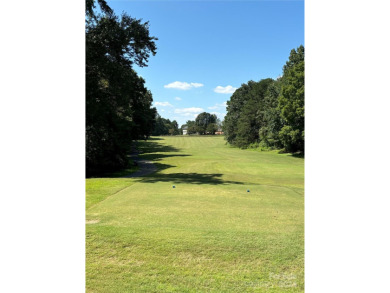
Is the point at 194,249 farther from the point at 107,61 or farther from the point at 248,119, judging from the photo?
the point at 248,119

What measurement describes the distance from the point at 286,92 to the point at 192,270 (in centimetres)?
2830

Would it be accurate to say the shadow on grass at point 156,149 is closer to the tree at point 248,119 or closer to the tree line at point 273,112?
the tree at point 248,119

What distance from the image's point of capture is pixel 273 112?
31.6 metres

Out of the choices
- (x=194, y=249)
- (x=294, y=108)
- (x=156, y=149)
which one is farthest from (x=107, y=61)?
(x=156, y=149)

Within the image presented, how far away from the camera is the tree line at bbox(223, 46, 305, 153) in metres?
26.8

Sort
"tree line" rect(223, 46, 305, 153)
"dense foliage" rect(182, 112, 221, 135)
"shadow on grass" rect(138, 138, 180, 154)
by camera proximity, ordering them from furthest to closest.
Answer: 1. "dense foliage" rect(182, 112, 221, 135)
2. "shadow on grass" rect(138, 138, 180, 154)
3. "tree line" rect(223, 46, 305, 153)

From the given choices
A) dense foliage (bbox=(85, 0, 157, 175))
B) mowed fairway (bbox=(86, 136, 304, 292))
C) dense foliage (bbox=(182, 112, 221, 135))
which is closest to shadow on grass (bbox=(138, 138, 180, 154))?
dense foliage (bbox=(85, 0, 157, 175))

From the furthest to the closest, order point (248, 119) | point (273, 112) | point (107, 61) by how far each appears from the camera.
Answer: point (248, 119) < point (273, 112) < point (107, 61)

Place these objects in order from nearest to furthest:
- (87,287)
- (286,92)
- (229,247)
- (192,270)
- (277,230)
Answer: (87,287) < (192,270) < (229,247) < (277,230) < (286,92)

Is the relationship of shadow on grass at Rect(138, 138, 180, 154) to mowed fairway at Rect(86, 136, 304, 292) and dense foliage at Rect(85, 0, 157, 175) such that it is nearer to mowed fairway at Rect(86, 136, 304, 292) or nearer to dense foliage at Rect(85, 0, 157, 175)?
dense foliage at Rect(85, 0, 157, 175)

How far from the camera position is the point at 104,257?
116 inches

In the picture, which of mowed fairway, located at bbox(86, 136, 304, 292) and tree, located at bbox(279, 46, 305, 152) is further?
tree, located at bbox(279, 46, 305, 152)
